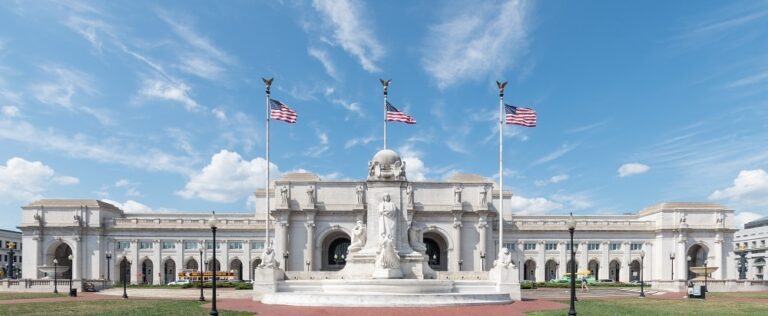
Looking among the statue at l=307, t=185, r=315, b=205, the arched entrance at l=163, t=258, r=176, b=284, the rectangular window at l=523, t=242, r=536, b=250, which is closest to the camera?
the statue at l=307, t=185, r=315, b=205

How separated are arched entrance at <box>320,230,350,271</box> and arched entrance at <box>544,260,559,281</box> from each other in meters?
34.3

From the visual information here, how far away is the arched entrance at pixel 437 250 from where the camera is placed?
95.8 meters

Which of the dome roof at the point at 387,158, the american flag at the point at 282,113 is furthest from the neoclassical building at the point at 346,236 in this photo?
the dome roof at the point at 387,158

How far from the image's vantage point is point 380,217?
41.1m

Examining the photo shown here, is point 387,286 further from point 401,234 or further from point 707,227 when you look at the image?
point 707,227

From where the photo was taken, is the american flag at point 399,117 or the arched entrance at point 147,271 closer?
the american flag at point 399,117

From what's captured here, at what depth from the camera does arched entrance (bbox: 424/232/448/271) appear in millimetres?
95750

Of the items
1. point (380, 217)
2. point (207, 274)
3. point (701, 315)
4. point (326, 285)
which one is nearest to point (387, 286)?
point (326, 285)

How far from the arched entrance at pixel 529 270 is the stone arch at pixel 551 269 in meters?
2.06

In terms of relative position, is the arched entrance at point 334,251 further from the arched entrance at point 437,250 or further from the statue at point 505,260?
the statue at point 505,260

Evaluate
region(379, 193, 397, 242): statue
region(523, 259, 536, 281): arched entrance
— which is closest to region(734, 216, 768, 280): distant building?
region(523, 259, 536, 281): arched entrance

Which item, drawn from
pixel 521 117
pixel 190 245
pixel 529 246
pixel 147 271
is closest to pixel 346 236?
pixel 190 245

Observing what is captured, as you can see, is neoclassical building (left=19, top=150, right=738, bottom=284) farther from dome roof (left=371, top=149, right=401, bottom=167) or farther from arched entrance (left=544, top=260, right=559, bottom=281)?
dome roof (left=371, top=149, right=401, bottom=167)

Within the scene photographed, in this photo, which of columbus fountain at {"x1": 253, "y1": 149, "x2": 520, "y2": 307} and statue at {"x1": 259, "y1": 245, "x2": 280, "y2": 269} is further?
statue at {"x1": 259, "y1": 245, "x2": 280, "y2": 269}
